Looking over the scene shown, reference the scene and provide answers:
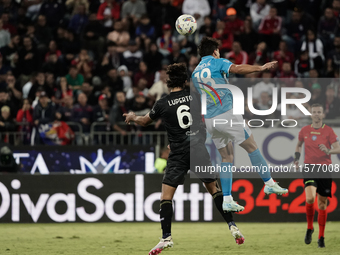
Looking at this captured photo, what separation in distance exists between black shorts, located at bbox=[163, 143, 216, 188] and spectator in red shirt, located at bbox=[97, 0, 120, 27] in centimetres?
1105

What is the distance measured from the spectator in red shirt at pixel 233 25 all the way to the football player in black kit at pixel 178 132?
937 centimetres

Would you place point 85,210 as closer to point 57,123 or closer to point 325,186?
point 57,123

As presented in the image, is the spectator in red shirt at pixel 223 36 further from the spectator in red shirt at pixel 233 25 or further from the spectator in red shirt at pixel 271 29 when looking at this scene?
the spectator in red shirt at pixel 271 29

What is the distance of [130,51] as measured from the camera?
17719mm

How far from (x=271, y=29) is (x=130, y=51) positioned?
4094 millimetres

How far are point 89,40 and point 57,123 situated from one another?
4257 millimetres

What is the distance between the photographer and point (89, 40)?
60.5ft

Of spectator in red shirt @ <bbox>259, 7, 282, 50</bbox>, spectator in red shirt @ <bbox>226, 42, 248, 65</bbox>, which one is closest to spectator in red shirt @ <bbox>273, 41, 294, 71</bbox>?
spectator in red shirt @ <bbox>259, 7, 282, 50</bbox>

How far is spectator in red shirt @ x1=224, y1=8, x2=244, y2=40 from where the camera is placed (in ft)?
58.0

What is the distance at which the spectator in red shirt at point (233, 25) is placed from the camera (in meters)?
17.7

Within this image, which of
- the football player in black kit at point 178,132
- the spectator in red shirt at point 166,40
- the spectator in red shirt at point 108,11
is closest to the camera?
the football player in black kit at point 178,132

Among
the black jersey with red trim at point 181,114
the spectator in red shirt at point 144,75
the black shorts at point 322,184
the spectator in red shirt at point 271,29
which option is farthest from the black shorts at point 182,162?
the spectator in red shirt at point 271,29

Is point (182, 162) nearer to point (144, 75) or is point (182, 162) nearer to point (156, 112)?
point (156, 112)

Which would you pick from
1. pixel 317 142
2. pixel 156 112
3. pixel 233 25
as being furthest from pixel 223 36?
pixel 156 112
